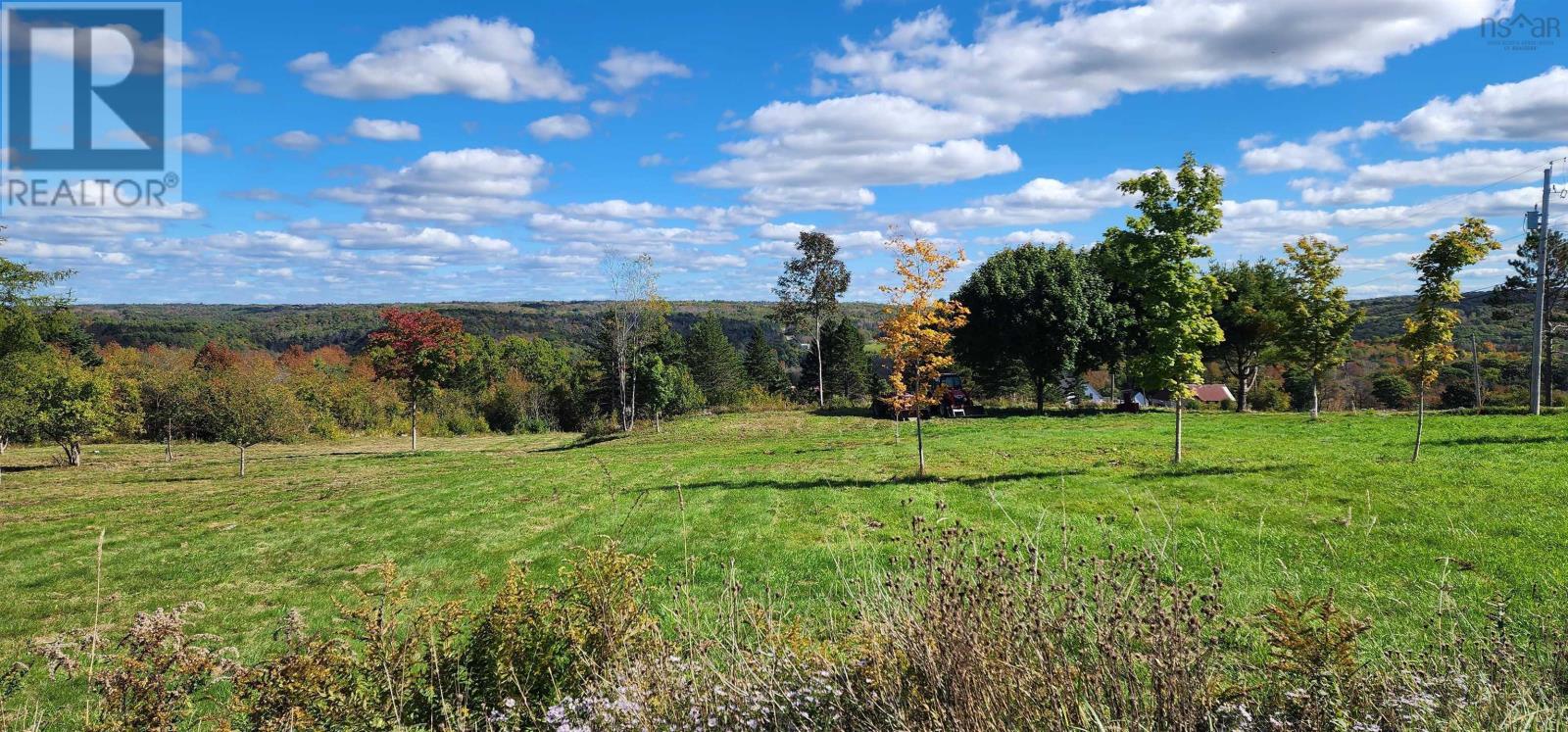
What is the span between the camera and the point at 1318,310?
82.0ft

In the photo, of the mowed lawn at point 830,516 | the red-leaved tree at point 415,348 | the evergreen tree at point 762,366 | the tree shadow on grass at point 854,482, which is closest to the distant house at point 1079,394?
the mowed lawn at point 830,516

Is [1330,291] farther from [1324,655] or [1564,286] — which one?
[1324,655]

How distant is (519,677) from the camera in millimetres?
3795

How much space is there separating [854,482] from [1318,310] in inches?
845

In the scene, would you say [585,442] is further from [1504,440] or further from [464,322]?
[1504,440]

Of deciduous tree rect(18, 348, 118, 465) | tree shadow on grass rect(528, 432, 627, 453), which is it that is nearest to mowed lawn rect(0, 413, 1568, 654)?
deciduous tree rect(18, 348, 118, 465)

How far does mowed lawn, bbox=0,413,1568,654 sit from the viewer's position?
7285 mm

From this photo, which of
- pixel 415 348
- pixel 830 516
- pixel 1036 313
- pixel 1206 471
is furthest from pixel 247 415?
pixel 1036 313

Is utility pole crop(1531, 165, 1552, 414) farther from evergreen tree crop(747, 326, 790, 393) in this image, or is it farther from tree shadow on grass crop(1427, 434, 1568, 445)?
evergreen tree crop(747, 326, 790, 393)

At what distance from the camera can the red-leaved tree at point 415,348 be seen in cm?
2792

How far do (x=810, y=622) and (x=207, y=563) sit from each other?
34.3 ft

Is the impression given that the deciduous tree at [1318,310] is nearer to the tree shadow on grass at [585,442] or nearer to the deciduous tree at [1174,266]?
the deciduous tree at [1174,266]

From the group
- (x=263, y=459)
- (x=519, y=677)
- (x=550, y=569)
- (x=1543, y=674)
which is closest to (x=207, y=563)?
(x=550, y=569)

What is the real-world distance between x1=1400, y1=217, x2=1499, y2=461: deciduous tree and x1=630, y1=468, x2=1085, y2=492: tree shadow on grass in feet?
22.9
